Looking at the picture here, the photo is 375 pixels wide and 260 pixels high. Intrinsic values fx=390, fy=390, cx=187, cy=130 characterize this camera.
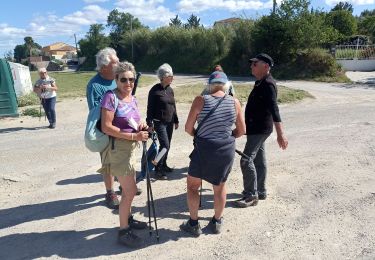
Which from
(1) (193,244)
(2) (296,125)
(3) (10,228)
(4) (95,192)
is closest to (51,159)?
(4) (95,192)

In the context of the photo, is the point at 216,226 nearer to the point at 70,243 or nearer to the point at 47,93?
the point at 70,243

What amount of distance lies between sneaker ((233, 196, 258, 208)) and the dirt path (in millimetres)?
78

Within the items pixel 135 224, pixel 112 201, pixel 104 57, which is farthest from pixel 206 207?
pixel 104 57

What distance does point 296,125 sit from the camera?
31.6 ft

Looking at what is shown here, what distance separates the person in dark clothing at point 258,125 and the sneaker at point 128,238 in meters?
1.47

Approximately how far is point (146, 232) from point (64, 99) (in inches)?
478

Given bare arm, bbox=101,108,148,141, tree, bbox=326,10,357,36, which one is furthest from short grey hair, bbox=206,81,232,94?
tree, bbox=326,10,357,36

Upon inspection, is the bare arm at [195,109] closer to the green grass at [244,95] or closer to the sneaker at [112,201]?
the sneaker at [112,201]

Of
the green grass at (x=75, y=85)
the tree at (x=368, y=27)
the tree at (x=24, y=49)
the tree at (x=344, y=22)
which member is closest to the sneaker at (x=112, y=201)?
the green grass at (x=75, y=85)

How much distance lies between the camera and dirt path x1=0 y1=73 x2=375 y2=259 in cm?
394

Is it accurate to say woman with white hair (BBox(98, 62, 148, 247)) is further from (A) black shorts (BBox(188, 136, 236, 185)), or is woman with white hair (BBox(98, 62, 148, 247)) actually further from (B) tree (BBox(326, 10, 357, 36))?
(B) tree (BBox(326, 10, 357, 36))

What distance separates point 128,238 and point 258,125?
78.3 inches

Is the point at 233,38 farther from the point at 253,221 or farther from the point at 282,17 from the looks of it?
the point at 253,221

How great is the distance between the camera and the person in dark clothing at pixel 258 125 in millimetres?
4547
